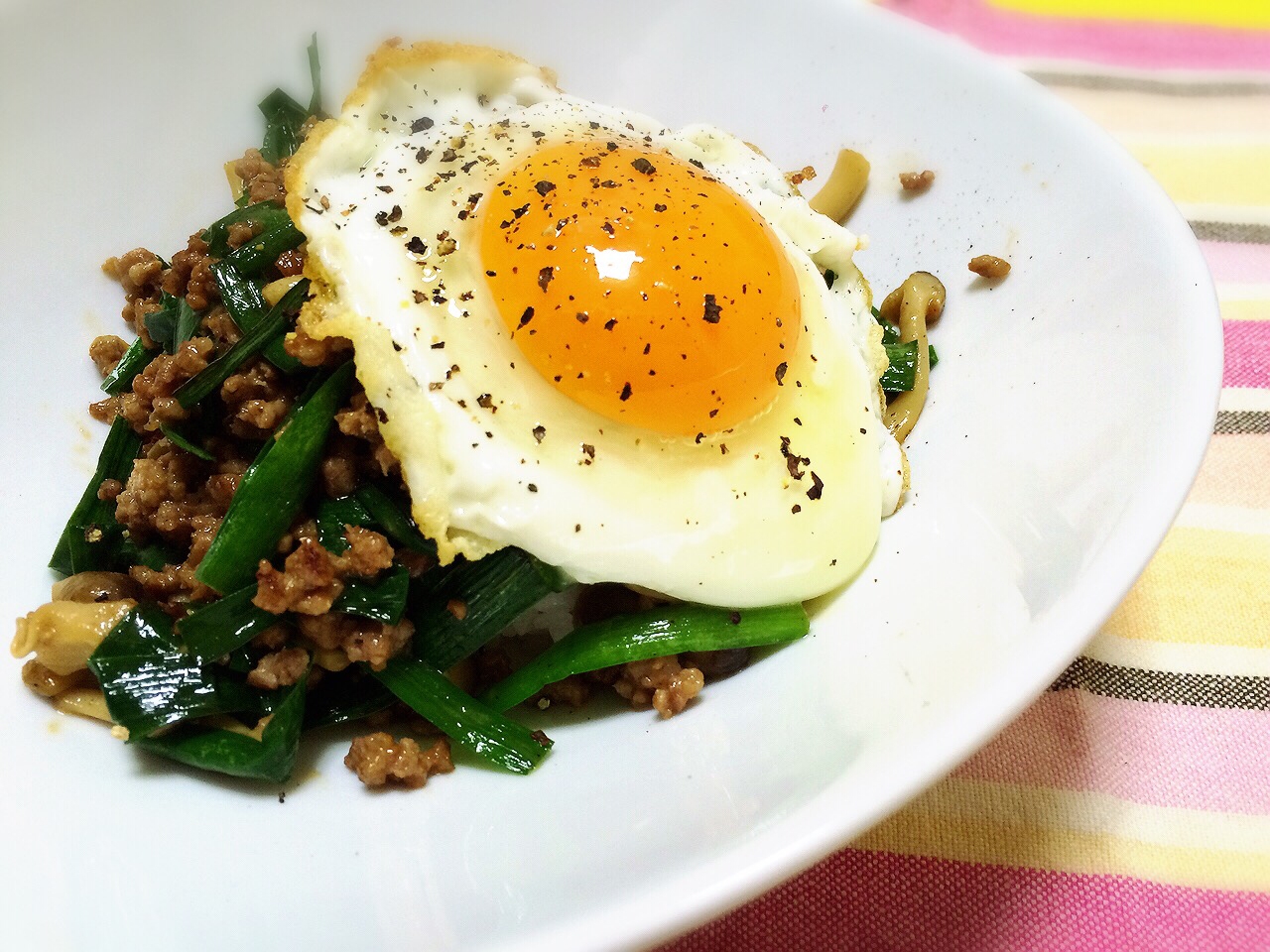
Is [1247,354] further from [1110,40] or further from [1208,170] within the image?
[1110,40]

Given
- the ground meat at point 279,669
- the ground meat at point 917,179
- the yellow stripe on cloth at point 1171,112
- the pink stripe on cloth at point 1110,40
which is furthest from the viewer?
the pink stripe on cloth at point 1110,40

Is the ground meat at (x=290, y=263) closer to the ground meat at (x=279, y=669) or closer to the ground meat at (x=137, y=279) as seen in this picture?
the ground meat at (x=137, y=279)

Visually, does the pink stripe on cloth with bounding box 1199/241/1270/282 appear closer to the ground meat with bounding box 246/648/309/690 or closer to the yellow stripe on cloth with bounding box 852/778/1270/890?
the yellow stripe on cloth with bounding box 852/778/1270/890

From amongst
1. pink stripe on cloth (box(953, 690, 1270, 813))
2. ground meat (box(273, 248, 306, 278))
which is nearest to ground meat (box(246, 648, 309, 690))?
ground meat (box(273, 248, 306, 278))

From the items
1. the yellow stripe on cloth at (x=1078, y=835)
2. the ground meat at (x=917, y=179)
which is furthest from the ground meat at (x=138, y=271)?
the yellow stripe on cloth at (x=1078, y=835)

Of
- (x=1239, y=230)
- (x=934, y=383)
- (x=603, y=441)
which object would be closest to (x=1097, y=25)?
(x=1239, y=230)

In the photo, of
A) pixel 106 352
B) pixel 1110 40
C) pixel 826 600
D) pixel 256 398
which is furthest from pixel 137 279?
pixel 1110 40
